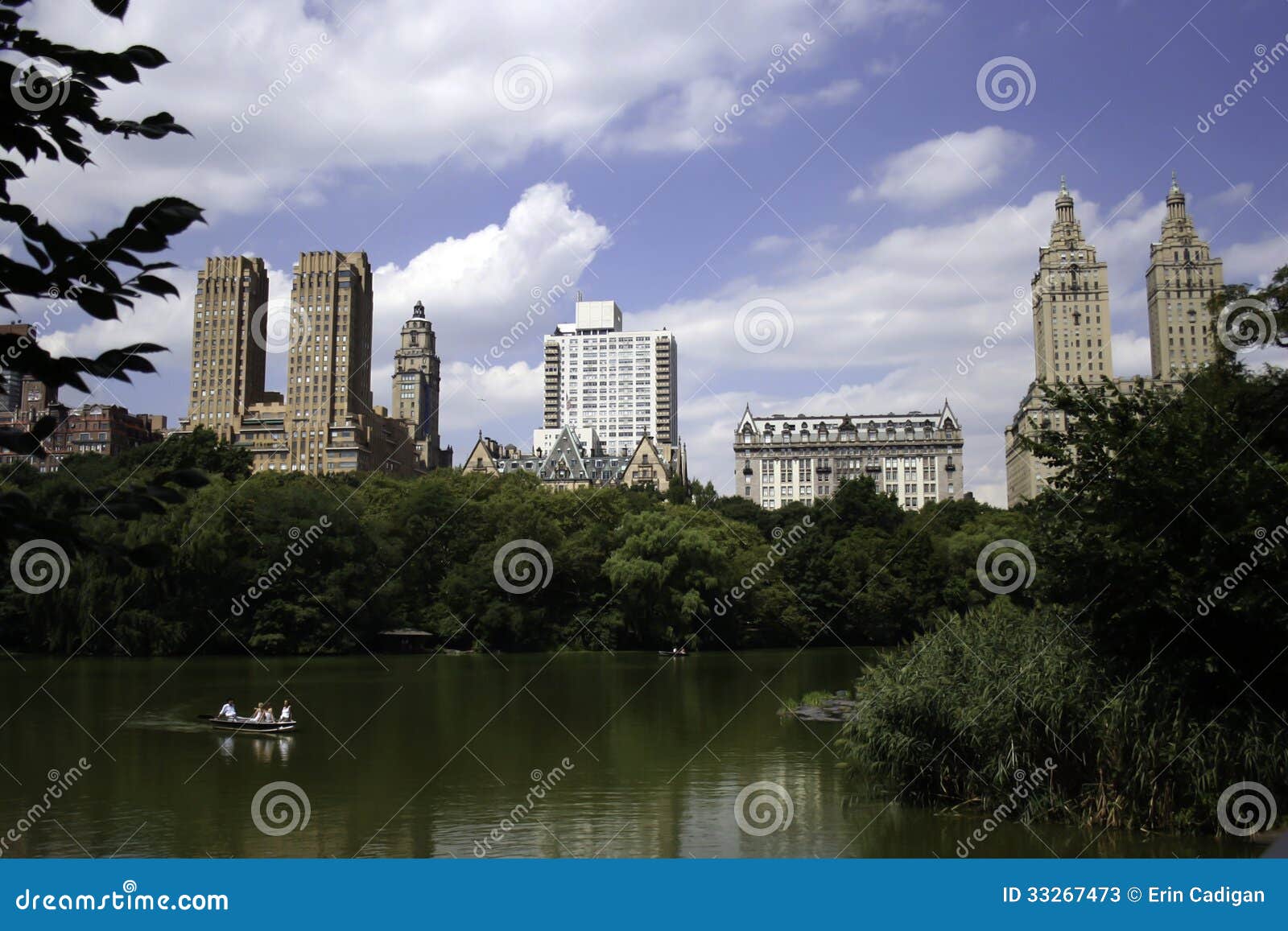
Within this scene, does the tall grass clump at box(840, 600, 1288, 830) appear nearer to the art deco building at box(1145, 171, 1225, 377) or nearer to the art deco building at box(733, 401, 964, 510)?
the art deco building at box(1145, 171, 1225, 377)

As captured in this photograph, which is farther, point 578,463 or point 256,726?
point 578,463

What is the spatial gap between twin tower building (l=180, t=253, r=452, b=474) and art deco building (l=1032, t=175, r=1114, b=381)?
7457 centimetres

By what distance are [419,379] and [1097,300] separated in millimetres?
92435

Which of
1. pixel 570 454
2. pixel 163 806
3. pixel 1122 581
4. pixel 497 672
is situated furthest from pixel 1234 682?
pixel 570 454

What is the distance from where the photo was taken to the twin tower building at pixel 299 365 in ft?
399

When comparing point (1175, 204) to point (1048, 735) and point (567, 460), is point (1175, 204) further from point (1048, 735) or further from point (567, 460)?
point (1048, 735)

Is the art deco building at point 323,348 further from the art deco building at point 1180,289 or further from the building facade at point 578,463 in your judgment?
the art deco building at point 1180,289

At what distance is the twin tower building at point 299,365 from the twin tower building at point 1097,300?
7333 cm

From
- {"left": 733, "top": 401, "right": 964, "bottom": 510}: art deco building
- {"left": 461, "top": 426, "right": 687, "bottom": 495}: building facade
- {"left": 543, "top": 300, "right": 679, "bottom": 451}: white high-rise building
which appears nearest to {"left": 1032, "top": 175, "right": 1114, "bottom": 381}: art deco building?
{"left": 733, "top": 401, "right": 964, "bottom": 510}: art deco building

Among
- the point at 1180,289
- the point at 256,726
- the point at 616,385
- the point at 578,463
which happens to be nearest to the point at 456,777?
the point at 256,726

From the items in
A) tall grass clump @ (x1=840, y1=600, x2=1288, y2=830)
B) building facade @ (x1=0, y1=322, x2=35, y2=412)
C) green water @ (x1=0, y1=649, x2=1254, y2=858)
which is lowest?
green water @ (x1=0, y1=649, x2=1254, y2=858)

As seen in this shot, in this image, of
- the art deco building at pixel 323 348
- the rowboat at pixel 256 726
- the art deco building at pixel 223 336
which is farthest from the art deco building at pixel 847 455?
the rowboat at pixel 256 726

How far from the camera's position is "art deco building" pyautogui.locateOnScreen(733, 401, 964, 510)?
126312 millimetres

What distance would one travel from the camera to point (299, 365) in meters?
126
